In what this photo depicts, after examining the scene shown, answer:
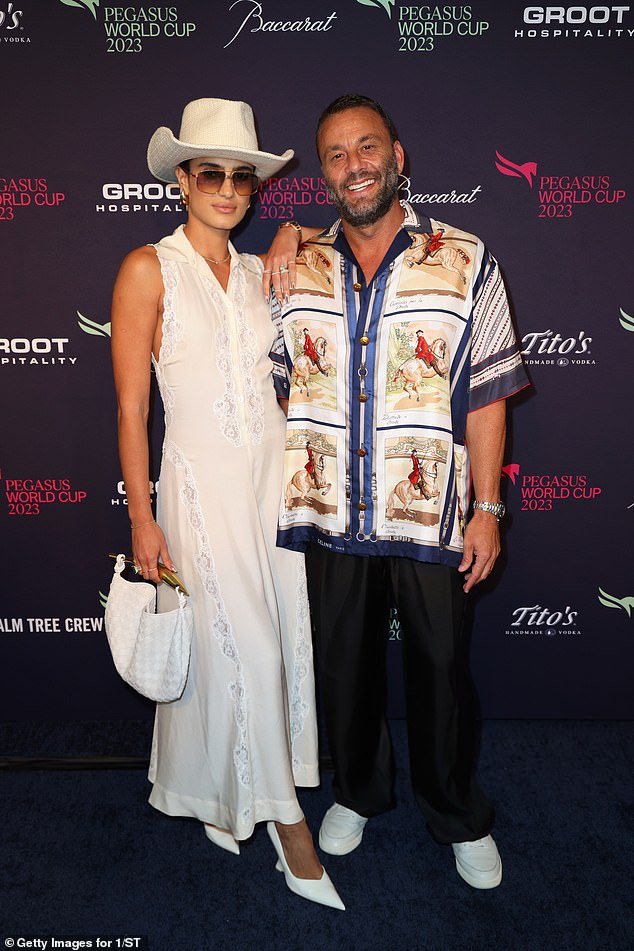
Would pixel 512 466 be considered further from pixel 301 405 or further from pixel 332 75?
pixel 332 75

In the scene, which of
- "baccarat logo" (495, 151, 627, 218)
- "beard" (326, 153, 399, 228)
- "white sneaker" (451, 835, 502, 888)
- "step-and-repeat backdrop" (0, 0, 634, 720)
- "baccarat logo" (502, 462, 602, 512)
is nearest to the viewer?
"beard" (326, 153, 399, 228)

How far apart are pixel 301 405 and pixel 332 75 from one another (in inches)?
49.5

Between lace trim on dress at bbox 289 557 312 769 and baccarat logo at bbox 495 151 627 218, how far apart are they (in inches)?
61.1

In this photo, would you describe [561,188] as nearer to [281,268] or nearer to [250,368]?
[281,268]

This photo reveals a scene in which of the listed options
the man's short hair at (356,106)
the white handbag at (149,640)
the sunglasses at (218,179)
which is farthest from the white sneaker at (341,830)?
the man's short hair at (356,106)

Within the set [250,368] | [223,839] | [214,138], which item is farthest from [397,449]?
[223,839]

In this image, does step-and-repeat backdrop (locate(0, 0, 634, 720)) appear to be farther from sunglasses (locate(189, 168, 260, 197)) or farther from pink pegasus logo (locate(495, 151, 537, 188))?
sunglasses (locate(189, 168, 260, 197))

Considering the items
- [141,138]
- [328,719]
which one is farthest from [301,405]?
[141,138]

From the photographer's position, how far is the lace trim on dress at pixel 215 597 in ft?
7.02

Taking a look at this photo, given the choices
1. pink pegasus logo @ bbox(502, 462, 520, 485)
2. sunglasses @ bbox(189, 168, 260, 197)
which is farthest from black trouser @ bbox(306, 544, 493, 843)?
sunglasses @ bbox(189, 168, 260, 197)

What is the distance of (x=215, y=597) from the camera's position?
2.15 metres

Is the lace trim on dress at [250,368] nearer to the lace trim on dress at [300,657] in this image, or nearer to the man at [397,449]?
the man at [397,449]

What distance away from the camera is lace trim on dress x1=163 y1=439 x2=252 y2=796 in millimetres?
2141

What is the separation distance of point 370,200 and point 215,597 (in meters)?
1.16
